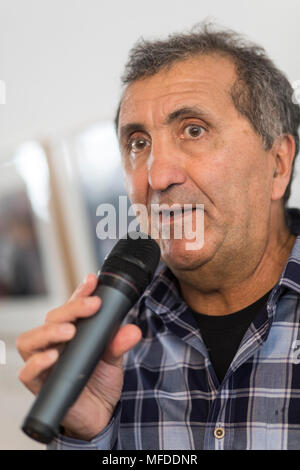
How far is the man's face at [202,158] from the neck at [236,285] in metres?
0.04

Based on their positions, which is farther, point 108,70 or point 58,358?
point 108,70

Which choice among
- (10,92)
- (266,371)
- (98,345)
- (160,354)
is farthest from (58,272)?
(98,345)

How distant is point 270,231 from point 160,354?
36 centimetres

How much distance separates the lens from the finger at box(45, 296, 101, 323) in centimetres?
65

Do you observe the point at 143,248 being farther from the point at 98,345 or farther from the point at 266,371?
the point at 266,371

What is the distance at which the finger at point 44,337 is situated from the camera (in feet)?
2.18

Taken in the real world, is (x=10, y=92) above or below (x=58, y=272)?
above

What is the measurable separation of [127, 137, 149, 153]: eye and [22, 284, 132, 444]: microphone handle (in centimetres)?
44

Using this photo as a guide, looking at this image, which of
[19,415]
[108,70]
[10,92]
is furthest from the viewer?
[10,92]

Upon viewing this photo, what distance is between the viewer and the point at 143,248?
2.56 ft

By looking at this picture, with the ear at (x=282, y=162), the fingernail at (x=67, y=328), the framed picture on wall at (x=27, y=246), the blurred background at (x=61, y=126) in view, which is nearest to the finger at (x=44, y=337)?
the fingernail at (x=67, y=328)

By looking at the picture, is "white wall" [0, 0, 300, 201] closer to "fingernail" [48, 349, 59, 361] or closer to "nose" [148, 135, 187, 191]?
"nose" [148, 135, 187, 191]

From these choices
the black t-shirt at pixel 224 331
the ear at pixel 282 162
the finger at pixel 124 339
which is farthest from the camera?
the ear at pixel 282 162

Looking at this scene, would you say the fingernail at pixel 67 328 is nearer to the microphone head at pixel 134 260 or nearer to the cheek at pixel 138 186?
the microphone head at pixel 134 260
